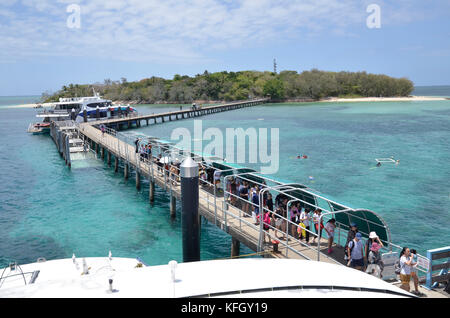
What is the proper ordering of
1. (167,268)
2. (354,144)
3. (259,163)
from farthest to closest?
(354,144) → (259,163) → (167,268)

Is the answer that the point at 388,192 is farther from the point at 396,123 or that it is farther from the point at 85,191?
the point at 396,123

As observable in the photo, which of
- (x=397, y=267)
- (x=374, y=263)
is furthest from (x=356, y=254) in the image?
(x=397, y=267)

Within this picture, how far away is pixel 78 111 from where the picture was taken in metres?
60.6

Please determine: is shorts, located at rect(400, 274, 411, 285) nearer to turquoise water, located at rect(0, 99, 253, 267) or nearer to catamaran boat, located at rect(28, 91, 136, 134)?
turquoise water, located at rect(0, 99, 253, 267)

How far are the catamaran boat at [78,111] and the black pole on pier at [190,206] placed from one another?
51.4 metres

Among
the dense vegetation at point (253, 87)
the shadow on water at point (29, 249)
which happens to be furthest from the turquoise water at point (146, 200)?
the dense vegetation at point (253, 87)

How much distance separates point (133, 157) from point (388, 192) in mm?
18558

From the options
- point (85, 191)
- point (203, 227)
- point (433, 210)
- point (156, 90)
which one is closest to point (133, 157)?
point (85, 191)

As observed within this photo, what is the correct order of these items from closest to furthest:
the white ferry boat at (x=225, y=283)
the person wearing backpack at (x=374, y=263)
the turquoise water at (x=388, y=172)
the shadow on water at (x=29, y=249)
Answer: the white ferry boat at (x=225, y=283)
the person wearing backpack at (x=374, y=263)
the shadow on water at (x=29, y=249)
the turquoise water at (x=388, y=172)

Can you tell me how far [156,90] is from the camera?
158 metres

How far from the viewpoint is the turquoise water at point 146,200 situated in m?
17.3

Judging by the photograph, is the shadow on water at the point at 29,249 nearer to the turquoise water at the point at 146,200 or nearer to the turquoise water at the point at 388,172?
the turquoise water at the point at 146,200

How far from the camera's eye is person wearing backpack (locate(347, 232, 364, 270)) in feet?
32.9

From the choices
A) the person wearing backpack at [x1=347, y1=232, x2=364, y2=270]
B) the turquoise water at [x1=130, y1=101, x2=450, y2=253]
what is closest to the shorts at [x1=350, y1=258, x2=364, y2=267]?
the person wearing backpack at [x1=347, y1=232, x2=364, y2=270]
